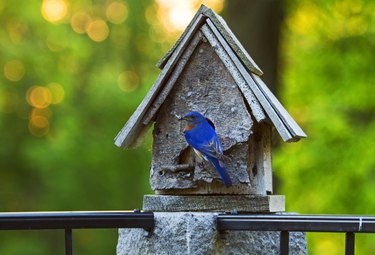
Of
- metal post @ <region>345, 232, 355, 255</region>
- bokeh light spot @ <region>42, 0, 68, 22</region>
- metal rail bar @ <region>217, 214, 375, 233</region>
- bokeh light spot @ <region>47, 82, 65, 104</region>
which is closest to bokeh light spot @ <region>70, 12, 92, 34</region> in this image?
bokeh light spot @ <region>42, 0, 68, 22</region>

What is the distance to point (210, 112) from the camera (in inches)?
117

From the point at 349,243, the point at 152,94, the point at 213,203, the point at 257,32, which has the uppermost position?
the point at 257,32

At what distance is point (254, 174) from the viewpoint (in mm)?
2947

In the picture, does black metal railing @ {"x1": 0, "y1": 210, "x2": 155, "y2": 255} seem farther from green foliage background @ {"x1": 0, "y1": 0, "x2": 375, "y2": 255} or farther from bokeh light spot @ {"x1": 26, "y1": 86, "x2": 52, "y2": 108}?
bokeh light spot @ {"x1": 26, "y1": 86, "x2": 52, "y2": 108}

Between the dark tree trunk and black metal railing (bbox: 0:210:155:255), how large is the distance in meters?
4.66

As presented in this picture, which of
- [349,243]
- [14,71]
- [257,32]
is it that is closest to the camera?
[349,243]

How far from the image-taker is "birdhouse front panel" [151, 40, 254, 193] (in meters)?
2.89

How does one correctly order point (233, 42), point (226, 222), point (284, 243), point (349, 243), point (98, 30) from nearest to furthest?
point (349, 243) < point (284, 243) < point (226, 222) < point (233, 42) < point (98, 30)

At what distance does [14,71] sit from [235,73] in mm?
13979

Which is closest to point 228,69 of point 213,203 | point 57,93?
point 213,203

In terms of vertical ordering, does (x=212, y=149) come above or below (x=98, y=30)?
below

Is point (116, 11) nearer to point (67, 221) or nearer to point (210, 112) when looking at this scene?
point (210, 112)

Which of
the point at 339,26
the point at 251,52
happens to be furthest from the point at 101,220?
the point at 339,26

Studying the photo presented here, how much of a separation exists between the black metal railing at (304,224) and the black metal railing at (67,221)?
352mm
